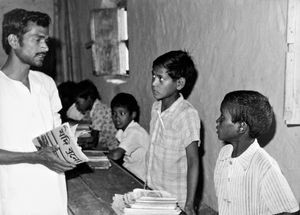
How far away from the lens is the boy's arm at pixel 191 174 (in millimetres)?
2295

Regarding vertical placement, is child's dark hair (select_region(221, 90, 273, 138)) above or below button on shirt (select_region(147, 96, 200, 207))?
above

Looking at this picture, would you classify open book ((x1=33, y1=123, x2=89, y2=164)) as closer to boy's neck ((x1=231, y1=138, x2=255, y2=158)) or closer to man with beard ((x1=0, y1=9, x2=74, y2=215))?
man with beard ((x1=0, y1=9, x2=74, y2=215))

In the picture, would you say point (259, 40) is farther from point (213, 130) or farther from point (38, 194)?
point (38, 194)

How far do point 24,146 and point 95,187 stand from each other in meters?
0.82

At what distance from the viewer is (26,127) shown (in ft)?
6.39

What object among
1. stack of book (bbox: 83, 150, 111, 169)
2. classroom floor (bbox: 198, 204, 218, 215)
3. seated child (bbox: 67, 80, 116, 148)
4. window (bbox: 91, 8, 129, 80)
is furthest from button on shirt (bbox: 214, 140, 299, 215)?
window (bbox: 91, 8, 129, 80)

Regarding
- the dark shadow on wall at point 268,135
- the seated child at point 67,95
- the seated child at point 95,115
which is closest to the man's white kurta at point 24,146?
the dark shadow on wall at point 268,135

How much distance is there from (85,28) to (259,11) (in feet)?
15.4

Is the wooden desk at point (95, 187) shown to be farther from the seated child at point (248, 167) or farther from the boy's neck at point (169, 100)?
the seated child at point (248, 167)

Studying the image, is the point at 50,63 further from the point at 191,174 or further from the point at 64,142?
the point at 64,142

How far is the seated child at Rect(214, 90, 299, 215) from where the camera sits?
1.71 metres

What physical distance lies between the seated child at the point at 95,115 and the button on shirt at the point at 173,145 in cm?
211

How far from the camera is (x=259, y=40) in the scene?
8.93ft

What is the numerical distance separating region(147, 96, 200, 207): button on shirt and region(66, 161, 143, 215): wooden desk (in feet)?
0.61
